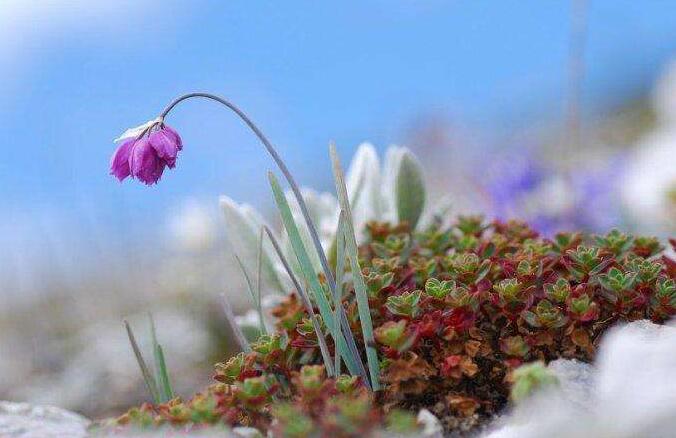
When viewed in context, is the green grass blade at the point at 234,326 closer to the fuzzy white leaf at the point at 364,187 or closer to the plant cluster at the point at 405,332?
the plant cluster at the point at 405,332

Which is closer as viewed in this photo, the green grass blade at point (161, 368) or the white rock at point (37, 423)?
the white rock at point (37, 423)

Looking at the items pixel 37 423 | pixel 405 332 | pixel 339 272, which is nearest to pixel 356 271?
pixel 339 272

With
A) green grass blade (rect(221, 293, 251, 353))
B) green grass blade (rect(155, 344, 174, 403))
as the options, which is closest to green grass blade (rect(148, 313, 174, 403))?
green grass blade (rect(155, 344, 174, 403))

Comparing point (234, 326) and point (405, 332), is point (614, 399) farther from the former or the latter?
point (234, 326)

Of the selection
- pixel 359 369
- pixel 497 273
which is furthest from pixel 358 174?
pixel 359 369

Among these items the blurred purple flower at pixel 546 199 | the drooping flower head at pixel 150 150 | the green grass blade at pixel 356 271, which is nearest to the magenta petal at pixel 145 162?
the drooping flower head at pixel 150 150

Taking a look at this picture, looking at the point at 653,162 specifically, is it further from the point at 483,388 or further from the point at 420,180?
the point at 483,388
